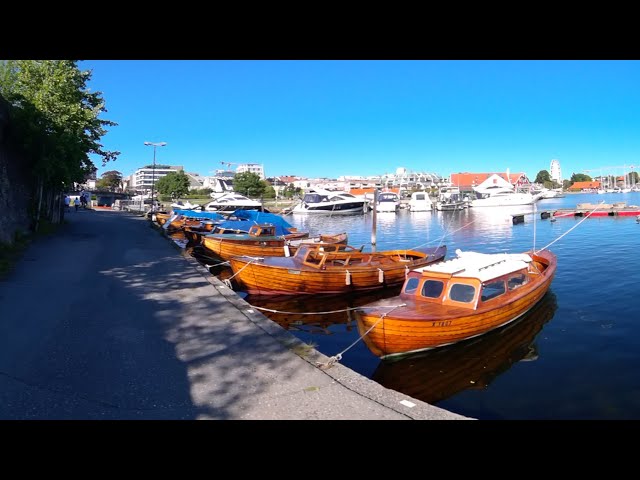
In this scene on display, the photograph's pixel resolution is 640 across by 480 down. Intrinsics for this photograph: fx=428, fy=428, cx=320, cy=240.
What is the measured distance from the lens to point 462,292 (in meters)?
11.0

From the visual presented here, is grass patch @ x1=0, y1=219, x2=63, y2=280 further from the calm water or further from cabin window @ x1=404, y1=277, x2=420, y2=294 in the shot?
cabin window @ x1=404, y1=277, x2=420, y2=294

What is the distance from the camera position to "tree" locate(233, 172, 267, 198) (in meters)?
98.5

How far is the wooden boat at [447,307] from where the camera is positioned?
32.5 feet

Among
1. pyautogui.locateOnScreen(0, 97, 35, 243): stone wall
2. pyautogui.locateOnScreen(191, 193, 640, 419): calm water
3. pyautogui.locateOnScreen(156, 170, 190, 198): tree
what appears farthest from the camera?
pyautogui.locateOnScreen(156, 170, 190, 198): tree

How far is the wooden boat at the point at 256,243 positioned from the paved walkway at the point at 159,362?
8.92 metres

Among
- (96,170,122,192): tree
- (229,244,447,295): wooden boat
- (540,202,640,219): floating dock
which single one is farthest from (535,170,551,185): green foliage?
(229,244,447,295): wooden boat

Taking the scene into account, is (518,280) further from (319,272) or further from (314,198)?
(314,198)

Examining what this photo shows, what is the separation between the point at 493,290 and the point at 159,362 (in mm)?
9170

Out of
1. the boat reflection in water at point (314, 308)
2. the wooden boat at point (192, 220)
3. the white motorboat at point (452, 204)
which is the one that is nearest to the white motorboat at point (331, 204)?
the white motorboat at point (452, 204)

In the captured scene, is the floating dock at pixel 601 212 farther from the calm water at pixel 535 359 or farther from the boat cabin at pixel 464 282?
the boat cabin at pixel 464 282

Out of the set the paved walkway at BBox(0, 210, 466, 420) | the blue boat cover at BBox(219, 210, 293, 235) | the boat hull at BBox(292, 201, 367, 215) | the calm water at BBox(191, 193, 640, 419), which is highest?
the boat hull at BBox(292, 201, 367, 215)

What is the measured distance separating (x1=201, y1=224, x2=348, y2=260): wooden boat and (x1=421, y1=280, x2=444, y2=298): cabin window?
929cm
